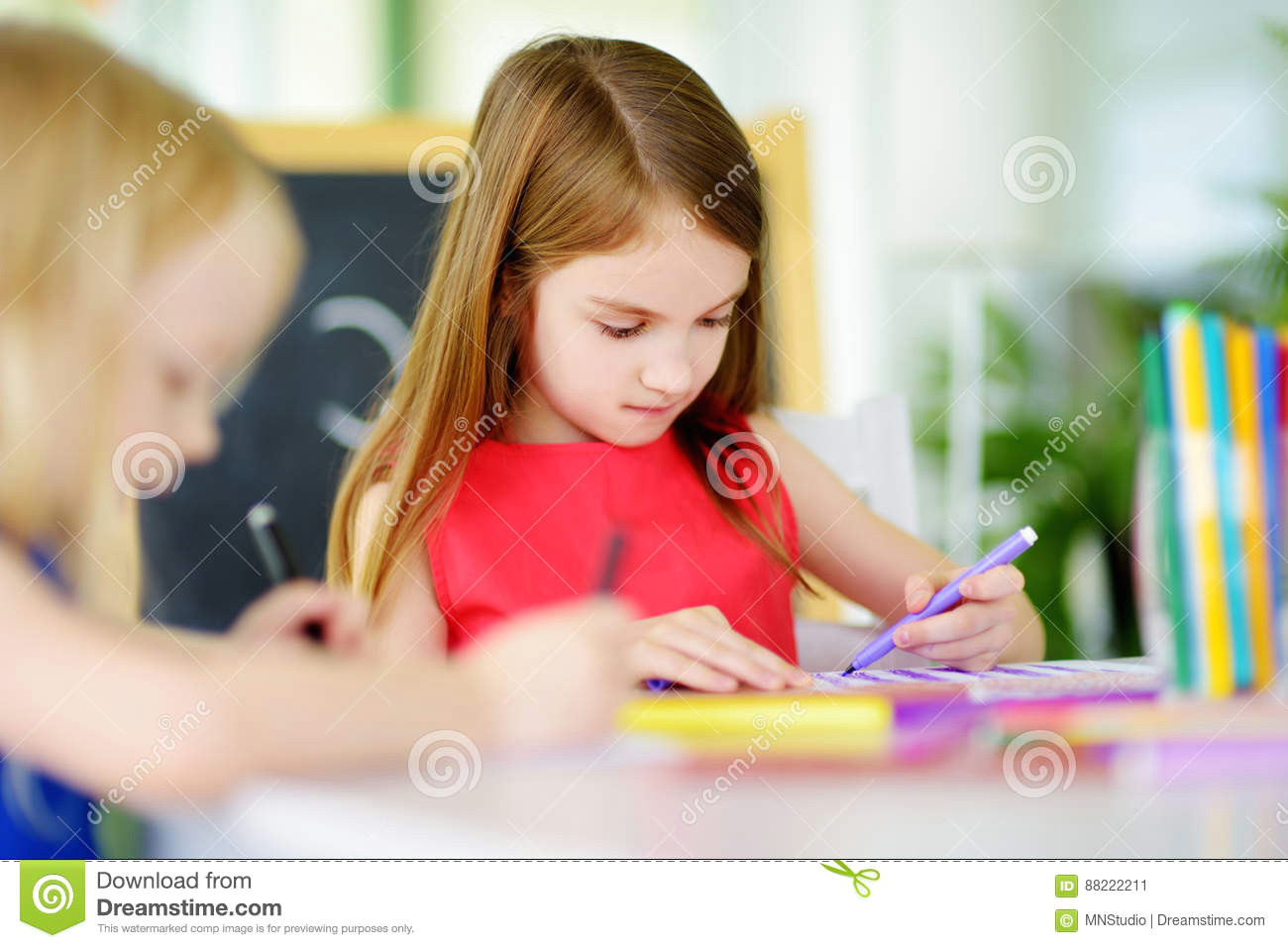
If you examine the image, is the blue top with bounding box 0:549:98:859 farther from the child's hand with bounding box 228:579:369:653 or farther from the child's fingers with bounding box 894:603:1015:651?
the child's fingers with bounding box 894:603:1015:651

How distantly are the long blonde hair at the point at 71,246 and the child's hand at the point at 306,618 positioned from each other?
Result: 2.8 inches

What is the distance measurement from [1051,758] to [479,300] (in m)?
0.49

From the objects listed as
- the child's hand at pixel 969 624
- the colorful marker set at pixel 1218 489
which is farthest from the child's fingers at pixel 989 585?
the colorful marker set at pixel 1218 489

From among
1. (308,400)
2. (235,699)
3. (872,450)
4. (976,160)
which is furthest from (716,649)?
(976,160)

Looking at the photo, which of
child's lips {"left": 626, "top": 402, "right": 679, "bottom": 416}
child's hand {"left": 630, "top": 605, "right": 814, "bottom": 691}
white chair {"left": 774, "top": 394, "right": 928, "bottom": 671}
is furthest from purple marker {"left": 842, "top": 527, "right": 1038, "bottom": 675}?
white chair {"left": 774, "top": 394, "right": 928, "bottom": 671}

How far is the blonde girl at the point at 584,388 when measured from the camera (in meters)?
0.74

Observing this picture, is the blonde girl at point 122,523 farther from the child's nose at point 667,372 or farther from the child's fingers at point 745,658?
the child's nose at point 667,372

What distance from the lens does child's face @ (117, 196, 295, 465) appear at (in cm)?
51

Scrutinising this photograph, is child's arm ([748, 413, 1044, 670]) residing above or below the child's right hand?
above

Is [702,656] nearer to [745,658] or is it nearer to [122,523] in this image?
A: [745,658]

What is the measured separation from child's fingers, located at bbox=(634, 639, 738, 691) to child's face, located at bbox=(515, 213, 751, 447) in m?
0.20

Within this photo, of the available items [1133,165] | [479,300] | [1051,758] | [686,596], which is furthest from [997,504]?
[1051,758]

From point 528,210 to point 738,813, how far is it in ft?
1.57

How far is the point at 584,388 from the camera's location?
784 mm
